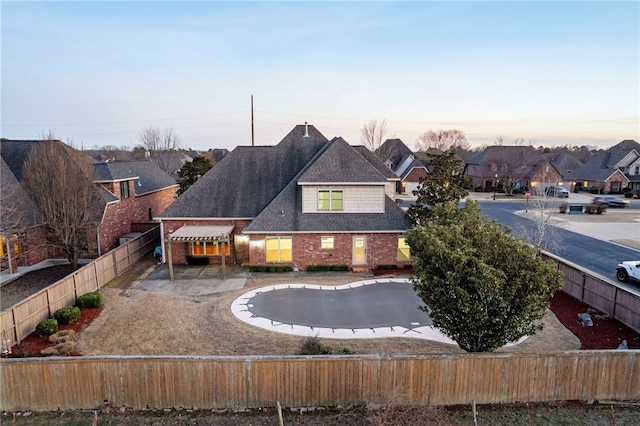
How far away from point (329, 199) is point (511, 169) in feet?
148

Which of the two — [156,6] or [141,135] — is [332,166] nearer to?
[156,6]

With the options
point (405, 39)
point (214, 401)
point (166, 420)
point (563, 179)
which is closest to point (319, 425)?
point (214, 401)

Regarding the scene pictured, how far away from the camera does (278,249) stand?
65.5 ft

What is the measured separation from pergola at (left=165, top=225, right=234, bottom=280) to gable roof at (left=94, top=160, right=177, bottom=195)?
7.95 m

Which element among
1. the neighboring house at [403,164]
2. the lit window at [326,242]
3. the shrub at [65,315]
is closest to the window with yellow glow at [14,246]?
the shrub at [65,315]

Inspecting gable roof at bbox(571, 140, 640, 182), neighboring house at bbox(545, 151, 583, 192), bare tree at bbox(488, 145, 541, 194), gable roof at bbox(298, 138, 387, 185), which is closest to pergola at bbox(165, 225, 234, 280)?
gable roof at bbox(298, 138, 387, 185)

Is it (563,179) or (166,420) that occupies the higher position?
(563,179)

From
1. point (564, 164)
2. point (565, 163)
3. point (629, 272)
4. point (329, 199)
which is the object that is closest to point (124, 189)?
point (329, 199)

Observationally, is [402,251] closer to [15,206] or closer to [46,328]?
[46,328]

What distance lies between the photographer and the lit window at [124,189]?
25.1 m

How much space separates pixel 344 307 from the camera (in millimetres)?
14977

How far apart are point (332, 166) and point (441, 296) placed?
42.2 ft

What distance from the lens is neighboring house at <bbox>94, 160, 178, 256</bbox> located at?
23.2 meters

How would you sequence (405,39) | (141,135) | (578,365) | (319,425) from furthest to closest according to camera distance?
(141,135) → (405,39) → (578,365) → (319,425)
